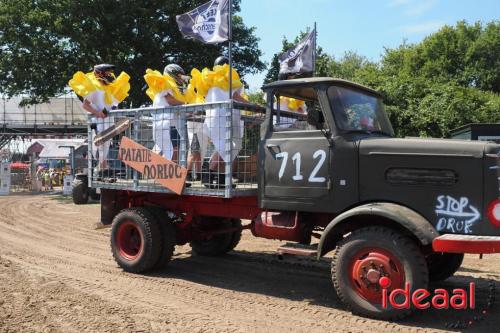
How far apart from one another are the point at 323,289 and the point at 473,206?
223 cm

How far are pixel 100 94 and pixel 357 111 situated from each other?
453 centimetres

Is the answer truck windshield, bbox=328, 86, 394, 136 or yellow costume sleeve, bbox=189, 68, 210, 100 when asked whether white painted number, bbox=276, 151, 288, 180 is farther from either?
yellow costume sleeve, bbox=189, 68, 210, 100

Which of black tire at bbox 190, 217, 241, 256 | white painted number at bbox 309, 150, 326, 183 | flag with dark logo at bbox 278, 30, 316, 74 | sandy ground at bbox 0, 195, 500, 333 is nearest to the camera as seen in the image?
sandy ground at bbox 0, 195, 500, 333

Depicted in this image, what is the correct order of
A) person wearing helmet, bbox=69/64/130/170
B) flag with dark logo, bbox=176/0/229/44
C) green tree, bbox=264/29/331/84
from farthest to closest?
green tree, bbox=264/29/331/84 < person wearing helmet, bbox=69/64/130/170 < flag with dark logo, bbox=176/0/229/44

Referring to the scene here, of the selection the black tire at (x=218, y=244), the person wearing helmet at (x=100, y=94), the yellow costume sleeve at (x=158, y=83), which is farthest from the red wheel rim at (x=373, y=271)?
the person wearing helmet at (x=100, y=94)

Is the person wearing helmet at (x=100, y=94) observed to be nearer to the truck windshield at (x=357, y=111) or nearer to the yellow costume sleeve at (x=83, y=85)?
the yellow costume sleeve at (x=83, y=85)

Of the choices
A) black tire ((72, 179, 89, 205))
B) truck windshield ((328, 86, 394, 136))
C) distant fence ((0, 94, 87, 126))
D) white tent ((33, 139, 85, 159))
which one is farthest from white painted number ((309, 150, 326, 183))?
distant fence ((0, 94, 87, 126))

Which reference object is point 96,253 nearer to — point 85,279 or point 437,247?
point 85,279

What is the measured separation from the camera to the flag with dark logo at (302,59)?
8883 mm

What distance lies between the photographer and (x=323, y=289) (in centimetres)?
617

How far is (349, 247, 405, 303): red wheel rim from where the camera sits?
482cm

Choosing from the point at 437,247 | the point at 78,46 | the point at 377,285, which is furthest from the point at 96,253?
the point at 78,46

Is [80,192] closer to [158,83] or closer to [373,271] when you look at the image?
[158,83]

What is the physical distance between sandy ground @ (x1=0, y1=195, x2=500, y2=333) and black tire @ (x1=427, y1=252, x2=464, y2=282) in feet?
0.68
